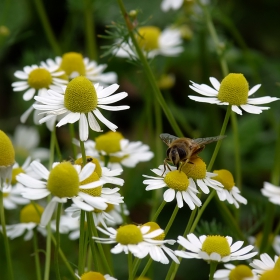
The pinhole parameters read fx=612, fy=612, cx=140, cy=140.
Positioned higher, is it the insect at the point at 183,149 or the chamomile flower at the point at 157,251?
the insect at the point at 183,149

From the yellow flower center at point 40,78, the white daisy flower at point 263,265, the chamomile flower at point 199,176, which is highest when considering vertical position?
the yellow flower center at point 40,78

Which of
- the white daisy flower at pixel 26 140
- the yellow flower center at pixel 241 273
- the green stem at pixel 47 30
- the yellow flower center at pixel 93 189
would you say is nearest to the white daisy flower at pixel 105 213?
the yellow flower center at pixel 93 189

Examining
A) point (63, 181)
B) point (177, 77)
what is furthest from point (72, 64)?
point (177, 77)

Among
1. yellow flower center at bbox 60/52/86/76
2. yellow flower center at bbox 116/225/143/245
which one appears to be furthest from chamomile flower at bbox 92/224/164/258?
yellow flower center at bbox 60/52/86/76

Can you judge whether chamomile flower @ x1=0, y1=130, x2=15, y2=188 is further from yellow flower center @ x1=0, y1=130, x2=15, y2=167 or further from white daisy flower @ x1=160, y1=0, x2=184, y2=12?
white daisy flower @ x1=160, y1=0, x2=184, y2=12

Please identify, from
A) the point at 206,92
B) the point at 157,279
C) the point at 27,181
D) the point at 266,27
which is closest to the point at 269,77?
the point at 266,27

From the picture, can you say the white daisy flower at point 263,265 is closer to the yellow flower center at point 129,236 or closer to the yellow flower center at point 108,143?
the yellow flower center at point 129,236

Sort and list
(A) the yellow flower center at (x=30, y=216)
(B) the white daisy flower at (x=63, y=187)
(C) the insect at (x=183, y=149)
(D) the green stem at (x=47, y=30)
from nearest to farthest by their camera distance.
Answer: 1. (B) the white daisy flower at (x=63, y=187)
2. (C) the insect at (x=183, y=149)
3. (A) the yellow flower center at (x=30, y=216)
4. (D) the green stem at (x=47, y=30)
